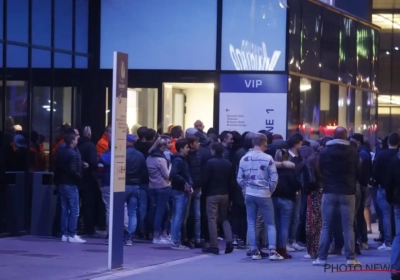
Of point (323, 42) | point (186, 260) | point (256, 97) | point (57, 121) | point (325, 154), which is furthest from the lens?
point (323, 42)

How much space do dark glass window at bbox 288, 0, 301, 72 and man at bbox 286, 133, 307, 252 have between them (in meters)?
4.84

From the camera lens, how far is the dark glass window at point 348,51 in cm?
2498

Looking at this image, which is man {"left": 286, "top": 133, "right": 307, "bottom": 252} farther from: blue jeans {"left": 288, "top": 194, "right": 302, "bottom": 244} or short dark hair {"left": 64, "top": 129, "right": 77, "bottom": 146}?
short dark hair {"left": 64, "top": 129, "right": 77, "bottom": 146}

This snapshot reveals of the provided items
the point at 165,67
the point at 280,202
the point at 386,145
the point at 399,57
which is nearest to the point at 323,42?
the point at 165,67

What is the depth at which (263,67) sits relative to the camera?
66.2 ft

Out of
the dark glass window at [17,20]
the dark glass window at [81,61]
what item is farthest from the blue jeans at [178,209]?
the dark glass window at [81,61]

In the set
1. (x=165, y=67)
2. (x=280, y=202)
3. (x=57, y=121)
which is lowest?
(x=280, y=202)

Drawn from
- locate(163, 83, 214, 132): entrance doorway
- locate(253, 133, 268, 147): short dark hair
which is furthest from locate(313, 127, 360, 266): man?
locate(163, 83, 214, 132): entrance doorway

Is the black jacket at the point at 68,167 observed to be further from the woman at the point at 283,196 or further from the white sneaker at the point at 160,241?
the woman at the point at 283,196

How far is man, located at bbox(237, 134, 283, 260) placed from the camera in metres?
14.2

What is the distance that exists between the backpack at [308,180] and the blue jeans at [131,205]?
119 inches

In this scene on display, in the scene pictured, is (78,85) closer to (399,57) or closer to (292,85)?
(292,85)

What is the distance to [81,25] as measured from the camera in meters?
19.7

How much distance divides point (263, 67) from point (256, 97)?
701mm
